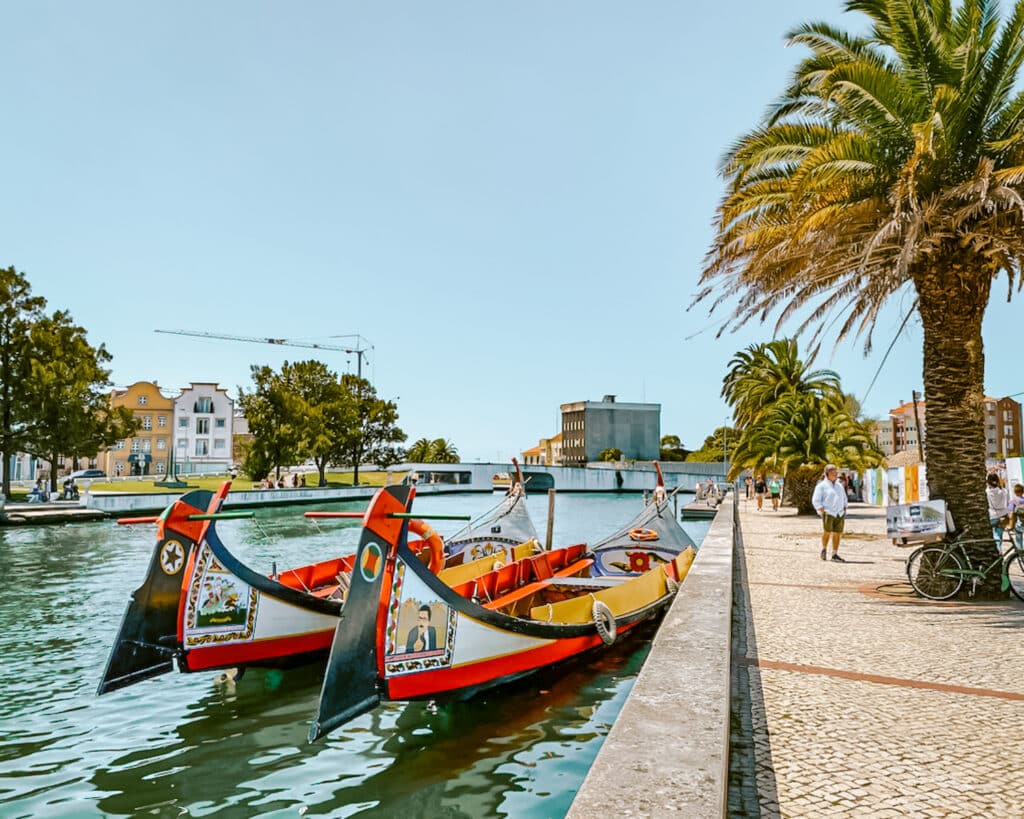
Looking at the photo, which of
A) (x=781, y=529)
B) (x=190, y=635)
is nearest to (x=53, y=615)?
(x=190, y=635)

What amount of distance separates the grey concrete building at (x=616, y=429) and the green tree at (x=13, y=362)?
110 metres

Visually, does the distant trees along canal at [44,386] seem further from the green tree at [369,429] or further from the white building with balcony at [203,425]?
the white building with balcony at [203,425]

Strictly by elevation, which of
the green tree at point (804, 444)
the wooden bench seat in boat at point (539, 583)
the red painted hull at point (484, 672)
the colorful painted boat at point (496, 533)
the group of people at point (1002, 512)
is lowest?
the red painted hull at point (484, 672)

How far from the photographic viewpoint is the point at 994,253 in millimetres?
10219

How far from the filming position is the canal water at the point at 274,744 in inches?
240

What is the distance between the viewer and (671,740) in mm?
4082

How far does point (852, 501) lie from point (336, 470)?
6336 centimetres

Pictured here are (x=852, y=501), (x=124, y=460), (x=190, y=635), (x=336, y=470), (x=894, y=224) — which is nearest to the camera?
(x=190, y=635)

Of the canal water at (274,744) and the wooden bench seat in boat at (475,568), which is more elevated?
the wooden bench seat in boat at (475,568)

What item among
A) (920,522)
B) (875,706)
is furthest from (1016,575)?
(875,706)

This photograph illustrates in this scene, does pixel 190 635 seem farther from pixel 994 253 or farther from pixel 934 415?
pixel 994 253

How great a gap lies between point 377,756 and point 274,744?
3.80ft

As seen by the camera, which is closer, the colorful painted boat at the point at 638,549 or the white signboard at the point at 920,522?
the white signboard at the point at 920,522

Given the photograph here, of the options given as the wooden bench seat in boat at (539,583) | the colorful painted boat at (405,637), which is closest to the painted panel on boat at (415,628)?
the colorful painted boat at (405,637)
